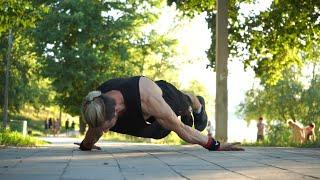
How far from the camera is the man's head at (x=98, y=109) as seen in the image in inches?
260

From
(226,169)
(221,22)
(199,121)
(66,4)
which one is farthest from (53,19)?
(226,169)

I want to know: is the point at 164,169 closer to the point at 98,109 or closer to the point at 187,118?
the point at 98,109

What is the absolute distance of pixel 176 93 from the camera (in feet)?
24.9

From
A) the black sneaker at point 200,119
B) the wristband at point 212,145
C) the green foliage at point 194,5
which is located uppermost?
the green foliage at point 194,5

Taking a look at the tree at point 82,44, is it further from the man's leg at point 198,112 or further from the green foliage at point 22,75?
the man's leg at point 198,112

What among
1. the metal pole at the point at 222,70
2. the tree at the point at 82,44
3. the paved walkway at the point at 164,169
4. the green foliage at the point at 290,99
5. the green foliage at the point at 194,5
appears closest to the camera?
the paved walkway at the point at 164,169

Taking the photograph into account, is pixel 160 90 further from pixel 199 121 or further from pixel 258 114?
pixel 258 114

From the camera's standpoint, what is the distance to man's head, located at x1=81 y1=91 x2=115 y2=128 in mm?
6598

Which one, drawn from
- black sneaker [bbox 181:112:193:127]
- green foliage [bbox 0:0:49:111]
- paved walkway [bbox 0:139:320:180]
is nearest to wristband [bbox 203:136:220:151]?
black sneaker [bbox 181:112:193:127]

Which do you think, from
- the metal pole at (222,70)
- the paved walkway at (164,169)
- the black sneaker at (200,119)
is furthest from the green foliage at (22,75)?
the paved walkway at (164,169)

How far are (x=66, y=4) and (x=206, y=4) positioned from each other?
832 inches

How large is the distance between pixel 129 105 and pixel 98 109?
0.57 metres

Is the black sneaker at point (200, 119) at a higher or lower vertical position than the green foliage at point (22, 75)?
lower

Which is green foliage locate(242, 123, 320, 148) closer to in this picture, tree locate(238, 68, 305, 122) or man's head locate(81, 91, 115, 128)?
man's head locate(81, 91, 115, 128)
